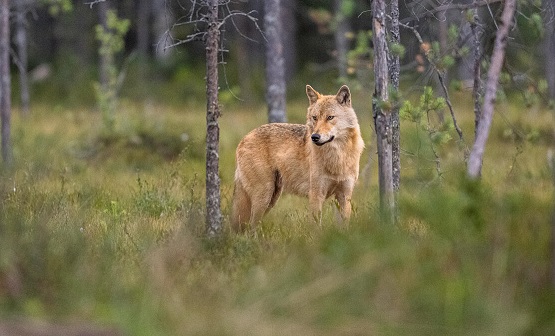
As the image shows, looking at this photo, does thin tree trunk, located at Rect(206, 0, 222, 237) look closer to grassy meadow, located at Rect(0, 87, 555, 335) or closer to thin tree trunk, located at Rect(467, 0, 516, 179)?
grassy meadow, located at Rect(0, 87, 555, 335)

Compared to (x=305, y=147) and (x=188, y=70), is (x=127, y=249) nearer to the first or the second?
(x=305, y=147)

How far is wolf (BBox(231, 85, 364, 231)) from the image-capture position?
9008 millimetres

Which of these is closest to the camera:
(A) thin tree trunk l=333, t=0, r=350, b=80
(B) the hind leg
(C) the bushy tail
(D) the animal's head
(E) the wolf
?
(D) the animal's head

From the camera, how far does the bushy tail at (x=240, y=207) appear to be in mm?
9188

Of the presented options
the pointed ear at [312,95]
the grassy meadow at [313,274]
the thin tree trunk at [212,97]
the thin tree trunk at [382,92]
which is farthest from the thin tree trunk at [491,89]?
the pointed ear at [312,95]

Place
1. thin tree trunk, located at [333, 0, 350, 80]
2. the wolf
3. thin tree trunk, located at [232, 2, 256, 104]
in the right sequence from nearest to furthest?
the wolf, thin tree trunk, located at [333, 0, 350, 80], thin tree trunk, located at [232, 2, 256, 104]

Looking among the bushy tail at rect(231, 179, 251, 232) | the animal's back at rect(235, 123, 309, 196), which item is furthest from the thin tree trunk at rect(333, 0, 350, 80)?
the bushy tail at rect(231, 179, 251, 232)

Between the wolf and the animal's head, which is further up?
the animal's head

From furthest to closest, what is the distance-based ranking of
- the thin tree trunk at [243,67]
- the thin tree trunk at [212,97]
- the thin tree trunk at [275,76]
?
1. the thin tree trunk at [243,67]
2. the thin tree trunk at [275,76]
3. the thin tree trunk at [212,97]

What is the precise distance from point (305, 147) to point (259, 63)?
24.3m

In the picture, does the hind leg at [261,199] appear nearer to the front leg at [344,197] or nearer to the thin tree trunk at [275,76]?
the front leg at [344,197]

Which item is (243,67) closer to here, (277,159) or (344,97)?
(277,159)

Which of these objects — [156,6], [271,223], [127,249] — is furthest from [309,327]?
[156,6]

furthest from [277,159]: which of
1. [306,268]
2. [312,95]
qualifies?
[306,268]
